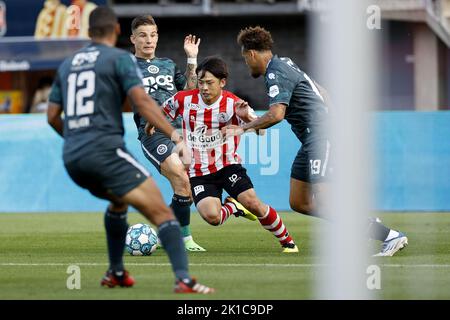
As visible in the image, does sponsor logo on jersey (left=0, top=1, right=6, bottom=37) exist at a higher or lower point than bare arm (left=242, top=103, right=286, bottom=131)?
higher

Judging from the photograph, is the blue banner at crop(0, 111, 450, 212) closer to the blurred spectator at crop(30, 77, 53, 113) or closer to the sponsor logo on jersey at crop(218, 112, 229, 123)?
the sponsor logo on jersey at crop(218, 112, 229, 123)

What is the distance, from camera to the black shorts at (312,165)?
11.2 meters

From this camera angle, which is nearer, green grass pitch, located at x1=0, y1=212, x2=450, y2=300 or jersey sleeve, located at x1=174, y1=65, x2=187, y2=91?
green grass pitch, located at x1=0, y1=212, x2=450, y2=300

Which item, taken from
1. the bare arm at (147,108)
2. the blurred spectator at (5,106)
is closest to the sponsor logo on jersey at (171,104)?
the bare arm at (147,108)

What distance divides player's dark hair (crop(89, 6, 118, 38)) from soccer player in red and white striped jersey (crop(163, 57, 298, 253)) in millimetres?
3296

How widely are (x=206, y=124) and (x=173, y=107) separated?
14.6 inches

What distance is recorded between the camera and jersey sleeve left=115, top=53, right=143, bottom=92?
823cm

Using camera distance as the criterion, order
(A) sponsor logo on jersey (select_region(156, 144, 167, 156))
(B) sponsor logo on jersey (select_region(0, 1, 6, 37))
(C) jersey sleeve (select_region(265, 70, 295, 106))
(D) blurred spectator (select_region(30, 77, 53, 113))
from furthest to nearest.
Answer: (B) sponsor logo on jersey (select_region(0, 1, 6, 37))
(D) blurred spectator (select_region(30, 77, 53, 113))
(A) sponsor logo on jersey (select_region(156, 144, 167, 156))
(C) jersey sleeve (select_region(265, 70, 295, 106))

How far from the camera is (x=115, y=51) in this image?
27.4 ft

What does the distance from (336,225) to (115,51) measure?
109 inches

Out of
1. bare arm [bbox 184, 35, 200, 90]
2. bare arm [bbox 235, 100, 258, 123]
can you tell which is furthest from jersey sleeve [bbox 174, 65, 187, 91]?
bare arm [bbox 235, 100, 258, 123]

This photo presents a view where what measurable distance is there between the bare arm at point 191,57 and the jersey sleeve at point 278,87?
1438 mm

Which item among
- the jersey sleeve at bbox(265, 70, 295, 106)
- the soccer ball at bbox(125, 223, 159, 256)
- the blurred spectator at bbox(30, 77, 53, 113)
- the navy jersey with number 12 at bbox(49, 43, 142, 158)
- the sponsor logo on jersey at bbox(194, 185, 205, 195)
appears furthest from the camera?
the blurred spectator at bbox(30, 77, 53, 113)

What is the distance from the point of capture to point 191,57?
1244 cm
